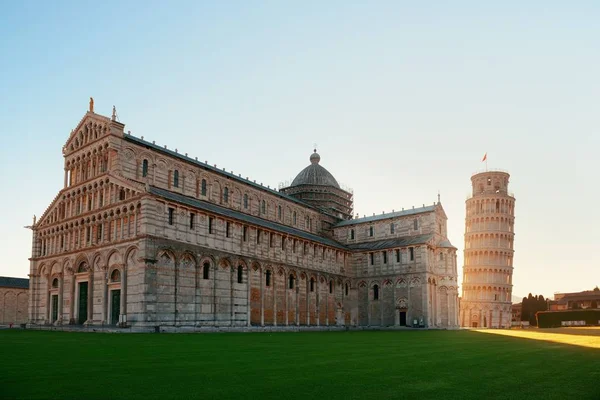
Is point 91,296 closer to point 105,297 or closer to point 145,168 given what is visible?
point 105,297

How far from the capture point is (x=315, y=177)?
287 ft

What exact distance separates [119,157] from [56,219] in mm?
11878

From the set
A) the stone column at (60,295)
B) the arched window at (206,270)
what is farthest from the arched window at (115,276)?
the stone column at (60,295)

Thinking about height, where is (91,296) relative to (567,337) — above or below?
above

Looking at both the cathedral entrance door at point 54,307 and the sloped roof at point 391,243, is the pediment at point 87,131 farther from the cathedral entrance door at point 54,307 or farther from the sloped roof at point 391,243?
the sloped roof at point 391,243

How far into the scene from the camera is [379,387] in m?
11.7

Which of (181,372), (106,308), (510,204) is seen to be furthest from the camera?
(510,204)

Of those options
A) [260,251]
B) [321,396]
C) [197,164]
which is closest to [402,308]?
[260,251]

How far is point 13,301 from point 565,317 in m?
85.8

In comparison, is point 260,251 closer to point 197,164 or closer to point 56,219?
point 197,164

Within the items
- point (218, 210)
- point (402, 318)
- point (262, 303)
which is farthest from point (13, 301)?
point (402, 318)

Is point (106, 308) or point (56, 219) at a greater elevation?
point (56, 219)

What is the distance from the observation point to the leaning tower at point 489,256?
10375 centimetres

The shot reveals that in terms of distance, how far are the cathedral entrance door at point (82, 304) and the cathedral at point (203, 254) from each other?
0.11 m
